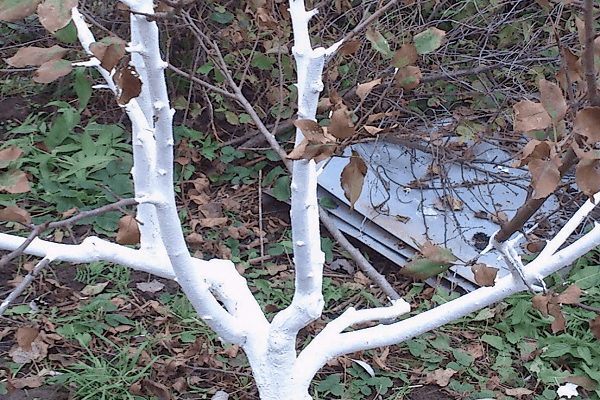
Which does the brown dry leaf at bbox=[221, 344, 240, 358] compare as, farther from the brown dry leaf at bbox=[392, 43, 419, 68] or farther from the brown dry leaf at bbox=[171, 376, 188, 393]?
the brown dry leaf at bbox=[392, 43, 419, 68]

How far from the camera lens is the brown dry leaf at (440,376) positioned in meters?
2.28

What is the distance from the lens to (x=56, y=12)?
71cm

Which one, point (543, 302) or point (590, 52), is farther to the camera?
point (543, 302)

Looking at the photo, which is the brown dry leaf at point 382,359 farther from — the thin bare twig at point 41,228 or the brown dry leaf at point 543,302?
the thin bare twig at point 41,228

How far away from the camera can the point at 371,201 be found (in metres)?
2.96

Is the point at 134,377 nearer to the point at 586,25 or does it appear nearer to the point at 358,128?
the point at 358,128

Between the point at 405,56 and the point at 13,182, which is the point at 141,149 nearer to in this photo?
the point at 13,182

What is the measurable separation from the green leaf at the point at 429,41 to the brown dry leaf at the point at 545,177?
505 mm

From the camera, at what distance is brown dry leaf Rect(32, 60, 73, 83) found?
3.07 ft

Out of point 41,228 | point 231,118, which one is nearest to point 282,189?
point 231,118

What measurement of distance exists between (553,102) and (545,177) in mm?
123

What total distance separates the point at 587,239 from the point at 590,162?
72cm

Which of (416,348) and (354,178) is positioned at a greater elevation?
(354,178)

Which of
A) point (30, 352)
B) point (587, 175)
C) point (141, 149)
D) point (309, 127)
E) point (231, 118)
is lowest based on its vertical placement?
point (30, 352)
